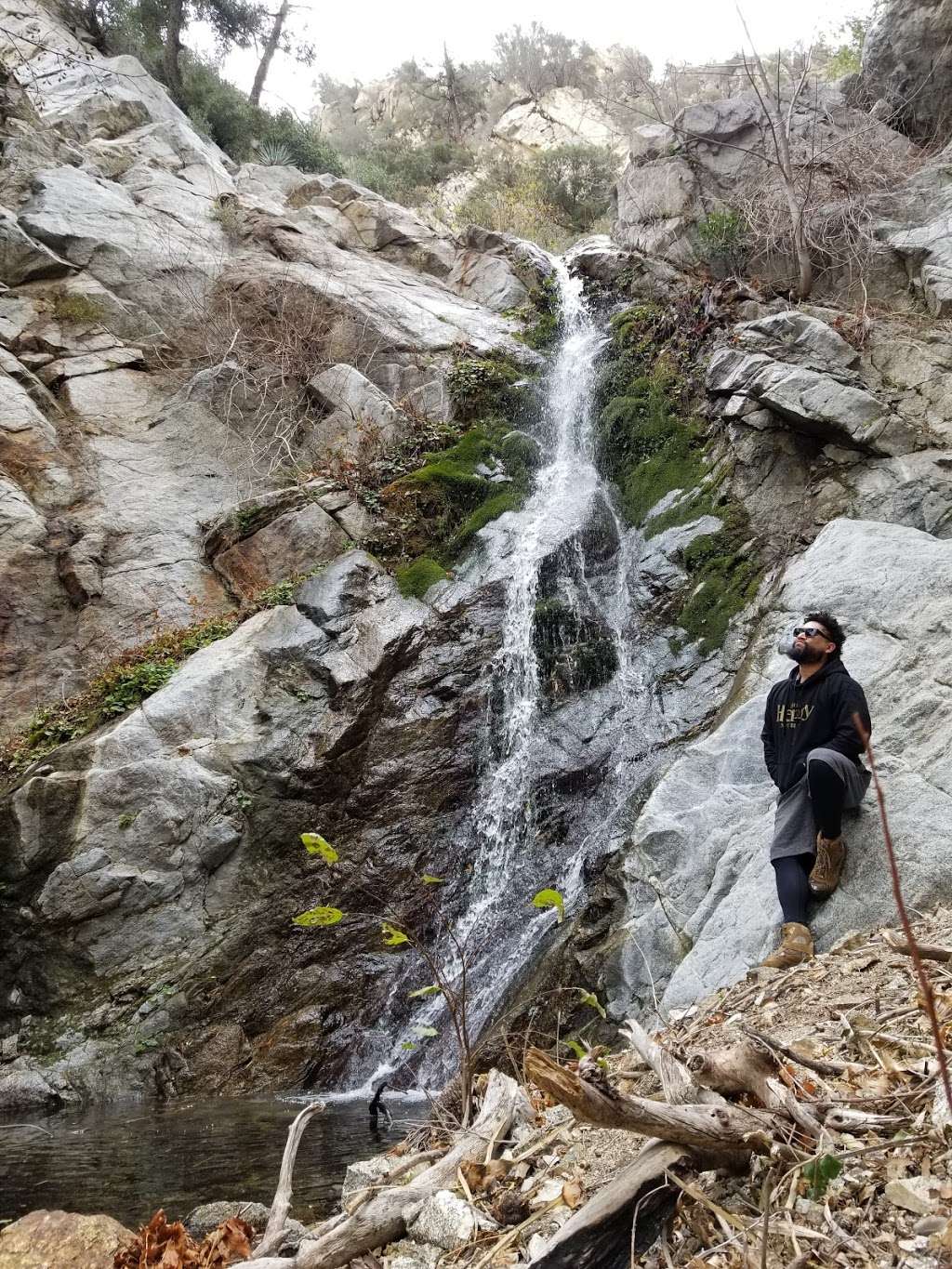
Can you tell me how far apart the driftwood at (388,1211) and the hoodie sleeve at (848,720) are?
2502 millimetres

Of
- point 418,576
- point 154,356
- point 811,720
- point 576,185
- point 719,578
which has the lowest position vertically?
point 811,720

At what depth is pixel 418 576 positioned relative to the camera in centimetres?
995

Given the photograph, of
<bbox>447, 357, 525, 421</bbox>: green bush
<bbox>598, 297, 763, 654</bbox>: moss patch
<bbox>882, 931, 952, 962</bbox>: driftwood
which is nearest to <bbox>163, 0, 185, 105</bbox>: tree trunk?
<bbox>447, 357, 525, 421</bbox>: green bush

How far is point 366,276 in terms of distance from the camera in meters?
15.3

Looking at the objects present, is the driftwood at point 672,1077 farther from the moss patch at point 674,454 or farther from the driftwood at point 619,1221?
the moss patch at point 674,454

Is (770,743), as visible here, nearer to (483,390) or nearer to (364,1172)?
(364,1172)

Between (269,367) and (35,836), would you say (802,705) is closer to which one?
(35,836)

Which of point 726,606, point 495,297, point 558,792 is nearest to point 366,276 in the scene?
point 495,297

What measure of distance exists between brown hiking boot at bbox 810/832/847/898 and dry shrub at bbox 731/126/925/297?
31.0ft

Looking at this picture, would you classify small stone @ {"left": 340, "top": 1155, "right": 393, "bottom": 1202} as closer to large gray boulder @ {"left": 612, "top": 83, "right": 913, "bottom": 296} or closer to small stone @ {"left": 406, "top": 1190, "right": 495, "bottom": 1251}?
small stone @ {"left": 406, "top": 1190, "right": 495, "bottom": 1251}

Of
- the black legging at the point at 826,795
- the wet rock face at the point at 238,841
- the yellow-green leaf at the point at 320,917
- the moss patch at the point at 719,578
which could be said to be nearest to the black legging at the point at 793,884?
the black legging at the point at 826,795

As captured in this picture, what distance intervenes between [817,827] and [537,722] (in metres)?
4.66

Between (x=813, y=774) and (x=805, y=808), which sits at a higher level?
(x=813, y=774)

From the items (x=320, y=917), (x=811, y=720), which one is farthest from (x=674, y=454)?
(x=320, y=917)
